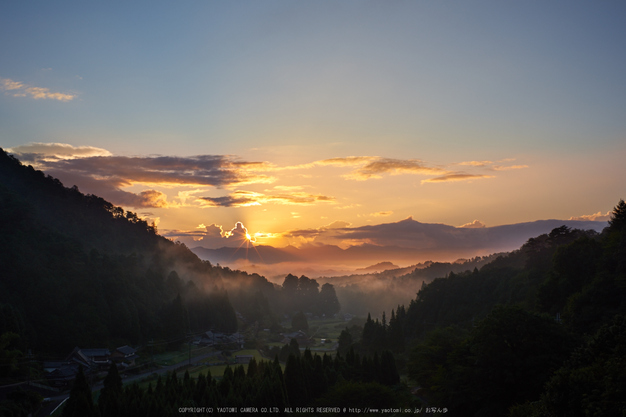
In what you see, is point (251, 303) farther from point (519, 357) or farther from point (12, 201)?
point (519, 357)

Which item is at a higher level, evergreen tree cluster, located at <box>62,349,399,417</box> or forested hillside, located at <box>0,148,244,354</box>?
forested hillside, located at <box>0,148,244,354</box>

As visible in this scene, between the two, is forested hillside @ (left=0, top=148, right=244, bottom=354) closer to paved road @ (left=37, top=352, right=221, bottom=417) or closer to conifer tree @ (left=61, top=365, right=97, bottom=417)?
paved road @ (left=37, top=352, right=221, bottom=417)

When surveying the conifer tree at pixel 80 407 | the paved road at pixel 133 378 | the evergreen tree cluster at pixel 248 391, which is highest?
the conifer tree at pixel 80 407

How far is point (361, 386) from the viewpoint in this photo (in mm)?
52531

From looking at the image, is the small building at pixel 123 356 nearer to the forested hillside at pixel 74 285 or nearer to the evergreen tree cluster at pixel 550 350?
the forested hillside at pixel 74 285

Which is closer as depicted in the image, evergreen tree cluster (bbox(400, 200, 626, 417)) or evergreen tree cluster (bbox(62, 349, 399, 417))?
evergreen tree cluster (bbox(400, 200, 626, 417))

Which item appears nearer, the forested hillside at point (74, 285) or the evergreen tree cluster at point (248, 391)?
the evergreen tree cluster at point (248, 391)

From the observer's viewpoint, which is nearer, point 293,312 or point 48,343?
point 48,343

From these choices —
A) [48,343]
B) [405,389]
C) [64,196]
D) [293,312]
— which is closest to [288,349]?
[405,389]

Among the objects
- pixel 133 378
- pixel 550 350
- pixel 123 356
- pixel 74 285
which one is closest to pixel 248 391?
pixel 550 350

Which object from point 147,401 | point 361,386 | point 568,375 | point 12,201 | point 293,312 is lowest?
point 293,312

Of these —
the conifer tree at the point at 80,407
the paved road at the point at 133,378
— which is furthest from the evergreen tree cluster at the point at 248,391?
the paved road at the point at 133,378

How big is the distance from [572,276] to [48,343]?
76.2 m

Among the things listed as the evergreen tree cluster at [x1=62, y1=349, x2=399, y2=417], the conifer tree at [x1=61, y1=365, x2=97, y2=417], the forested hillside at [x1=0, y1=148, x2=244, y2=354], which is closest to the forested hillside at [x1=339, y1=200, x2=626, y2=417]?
the evergreen tree cluster at [x1=62, y1=349, x2=399, y2=417]
